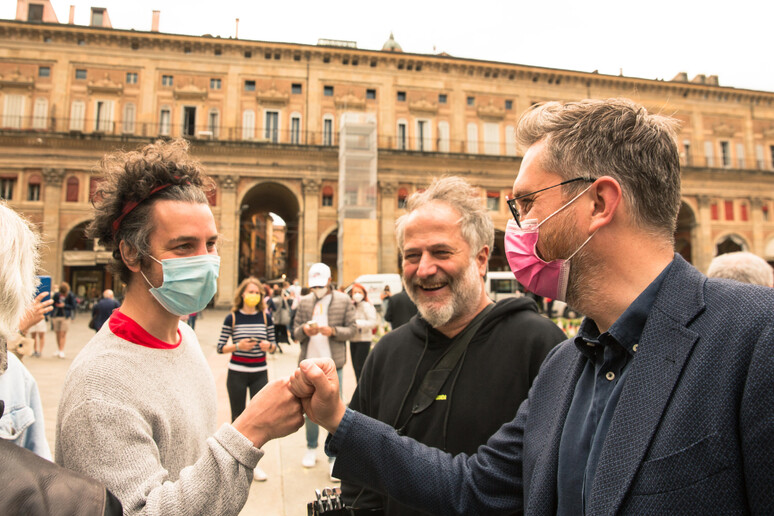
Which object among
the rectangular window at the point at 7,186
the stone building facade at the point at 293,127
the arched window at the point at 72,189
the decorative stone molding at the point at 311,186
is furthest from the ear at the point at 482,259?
the rectangular window at the point at 7,186

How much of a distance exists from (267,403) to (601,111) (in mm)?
1502

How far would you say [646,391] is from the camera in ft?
3.87

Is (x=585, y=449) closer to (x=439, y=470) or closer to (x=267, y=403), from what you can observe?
(x=439, y=470)

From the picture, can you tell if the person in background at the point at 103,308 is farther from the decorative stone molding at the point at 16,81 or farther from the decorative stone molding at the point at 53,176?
the decorative stone molding at the point at 16,81

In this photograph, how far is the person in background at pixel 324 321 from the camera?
640cm

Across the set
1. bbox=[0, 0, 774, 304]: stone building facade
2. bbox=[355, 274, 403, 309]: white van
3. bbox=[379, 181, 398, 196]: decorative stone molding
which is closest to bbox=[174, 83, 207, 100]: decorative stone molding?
bbox=[0, 0, 774, 304]: stone building facade

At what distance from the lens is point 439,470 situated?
1763 mm

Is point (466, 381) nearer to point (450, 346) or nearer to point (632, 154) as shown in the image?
point (450, 346)

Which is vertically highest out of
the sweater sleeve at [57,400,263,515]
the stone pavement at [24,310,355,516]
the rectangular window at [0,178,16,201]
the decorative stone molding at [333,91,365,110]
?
the decorative stone molding at [333,91,365,110]

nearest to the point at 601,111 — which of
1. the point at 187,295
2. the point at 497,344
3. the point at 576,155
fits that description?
the point at 576,155

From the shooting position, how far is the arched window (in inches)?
1180

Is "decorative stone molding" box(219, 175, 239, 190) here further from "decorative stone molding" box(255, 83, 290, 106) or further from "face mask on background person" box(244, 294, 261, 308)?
"face mask on background person" box(244, 294, 261, 308)

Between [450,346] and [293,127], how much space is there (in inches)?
1330

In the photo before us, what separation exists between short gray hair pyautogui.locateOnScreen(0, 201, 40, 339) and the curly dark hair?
54cm
